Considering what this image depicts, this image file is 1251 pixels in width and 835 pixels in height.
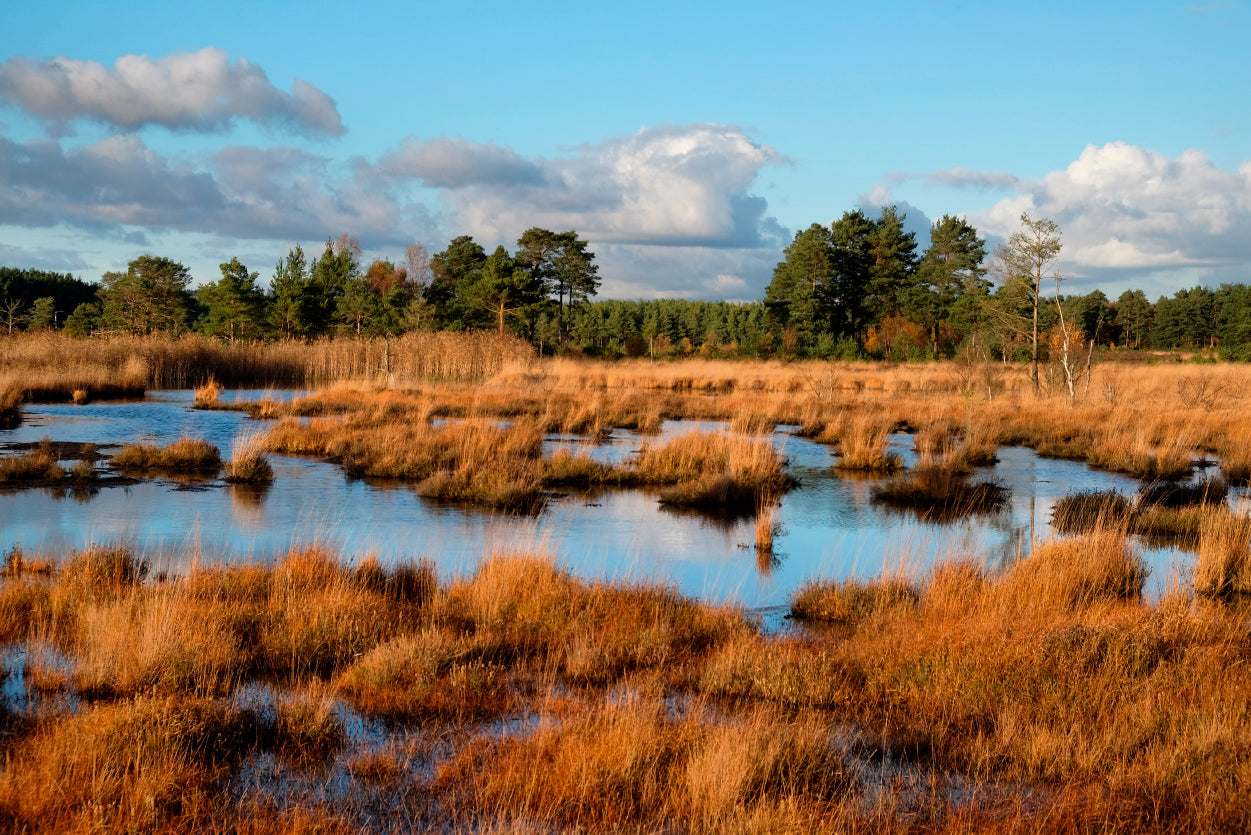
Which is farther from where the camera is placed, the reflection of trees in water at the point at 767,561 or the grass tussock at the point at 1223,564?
the reflection of trees in water at the point at 767,561

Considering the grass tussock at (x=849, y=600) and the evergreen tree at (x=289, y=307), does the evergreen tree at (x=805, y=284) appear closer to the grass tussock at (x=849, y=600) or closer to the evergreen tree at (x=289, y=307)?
the evergreen tree at (x=289, y=307)

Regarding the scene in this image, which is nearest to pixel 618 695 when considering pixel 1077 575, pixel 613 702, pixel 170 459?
pixel 613 702

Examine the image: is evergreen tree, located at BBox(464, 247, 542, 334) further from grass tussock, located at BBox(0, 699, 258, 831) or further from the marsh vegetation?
grass tussock, located at BBox(0, 699, 258, 831)

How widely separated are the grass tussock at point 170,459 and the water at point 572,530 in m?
1.13

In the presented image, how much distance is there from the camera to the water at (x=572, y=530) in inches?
339

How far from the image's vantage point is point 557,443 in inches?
730

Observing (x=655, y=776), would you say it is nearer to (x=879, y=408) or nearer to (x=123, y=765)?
(x=123, y=765)

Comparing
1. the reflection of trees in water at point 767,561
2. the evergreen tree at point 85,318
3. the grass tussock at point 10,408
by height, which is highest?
the evergreen tree at point 85,318

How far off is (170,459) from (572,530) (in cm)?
749

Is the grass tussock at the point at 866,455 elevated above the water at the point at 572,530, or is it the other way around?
the grass tussock at the point at 866,455

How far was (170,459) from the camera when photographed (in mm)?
14430

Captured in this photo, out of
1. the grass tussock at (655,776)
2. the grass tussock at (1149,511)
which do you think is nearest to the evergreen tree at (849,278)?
the grass tussock at (1149,511)

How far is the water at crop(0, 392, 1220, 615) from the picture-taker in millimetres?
8609

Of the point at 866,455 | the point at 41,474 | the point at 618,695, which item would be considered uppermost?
the point at 866,455
